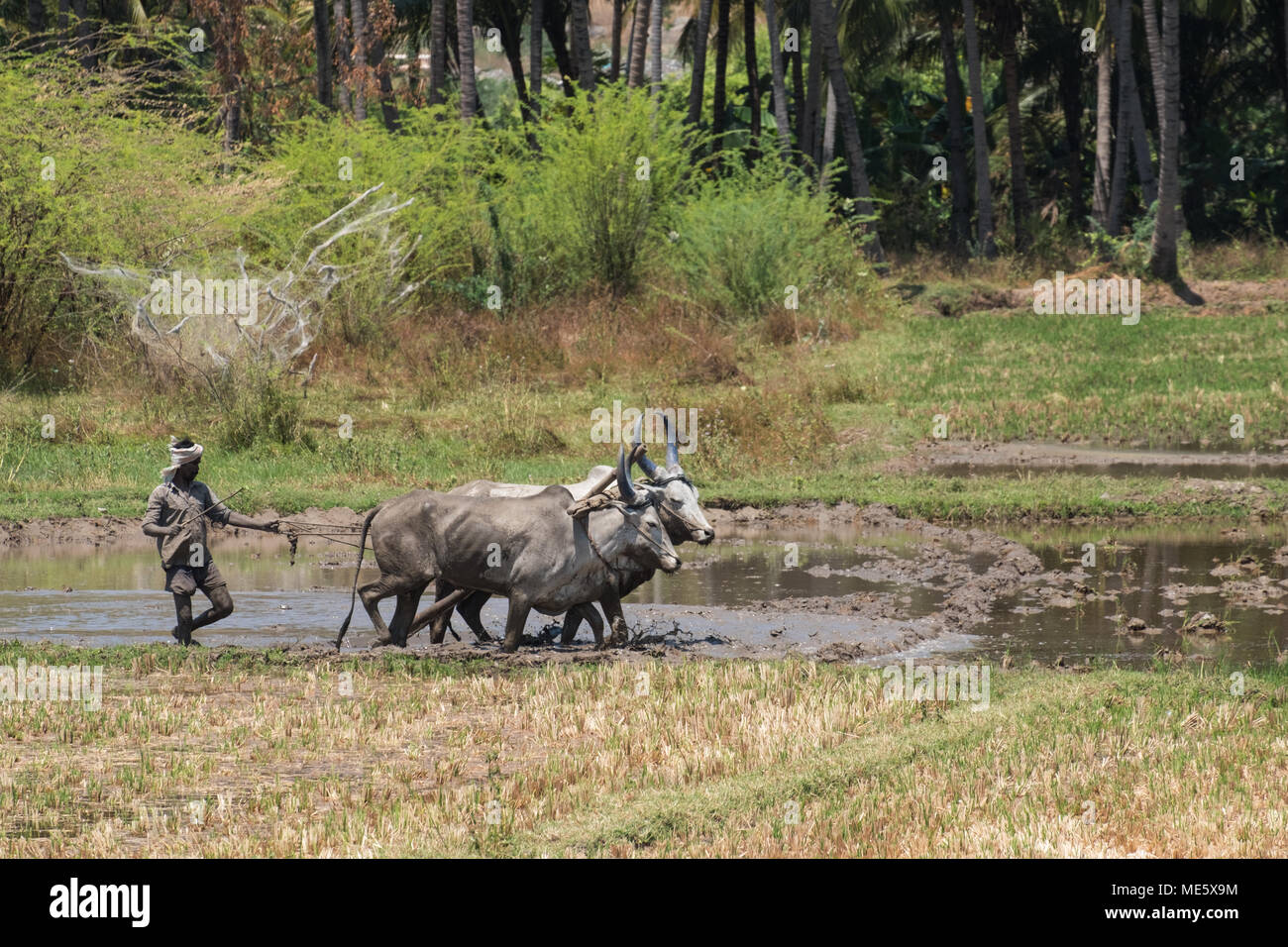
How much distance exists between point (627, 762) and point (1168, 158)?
1093 inches

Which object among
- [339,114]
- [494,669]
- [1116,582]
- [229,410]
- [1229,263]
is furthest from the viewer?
[1229,263]

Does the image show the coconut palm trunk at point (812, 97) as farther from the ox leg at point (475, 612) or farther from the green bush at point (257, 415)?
the ox leg at point (475, 612)

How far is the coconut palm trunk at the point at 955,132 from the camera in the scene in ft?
140

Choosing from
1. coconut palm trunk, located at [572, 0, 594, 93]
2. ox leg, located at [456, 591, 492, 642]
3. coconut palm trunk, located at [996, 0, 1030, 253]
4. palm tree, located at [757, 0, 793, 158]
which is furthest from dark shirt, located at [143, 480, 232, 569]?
coconut palm trunk, located at [996, 0, 1030, 253]

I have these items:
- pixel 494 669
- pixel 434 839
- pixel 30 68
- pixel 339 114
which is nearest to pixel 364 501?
pixel 494 669

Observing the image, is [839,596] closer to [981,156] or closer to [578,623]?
[578,623]

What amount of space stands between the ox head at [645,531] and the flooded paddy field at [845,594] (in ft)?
2.26

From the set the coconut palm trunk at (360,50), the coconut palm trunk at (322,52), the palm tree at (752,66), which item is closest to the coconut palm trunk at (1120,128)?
the palm tree at (752,66)

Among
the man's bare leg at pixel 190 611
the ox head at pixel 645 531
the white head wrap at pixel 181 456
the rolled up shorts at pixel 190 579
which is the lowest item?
the man's bare leg at pixel 190 611

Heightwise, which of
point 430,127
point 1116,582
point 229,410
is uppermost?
point 430,127

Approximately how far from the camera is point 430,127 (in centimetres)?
3172

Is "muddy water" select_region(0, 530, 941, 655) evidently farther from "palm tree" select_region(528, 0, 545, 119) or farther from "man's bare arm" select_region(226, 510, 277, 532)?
"palm tree" select_region(528, 0, 545, 119)

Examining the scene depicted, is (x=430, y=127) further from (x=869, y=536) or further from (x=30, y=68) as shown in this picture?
(x=869, y=536)

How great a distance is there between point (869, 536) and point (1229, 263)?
23.4 meters
